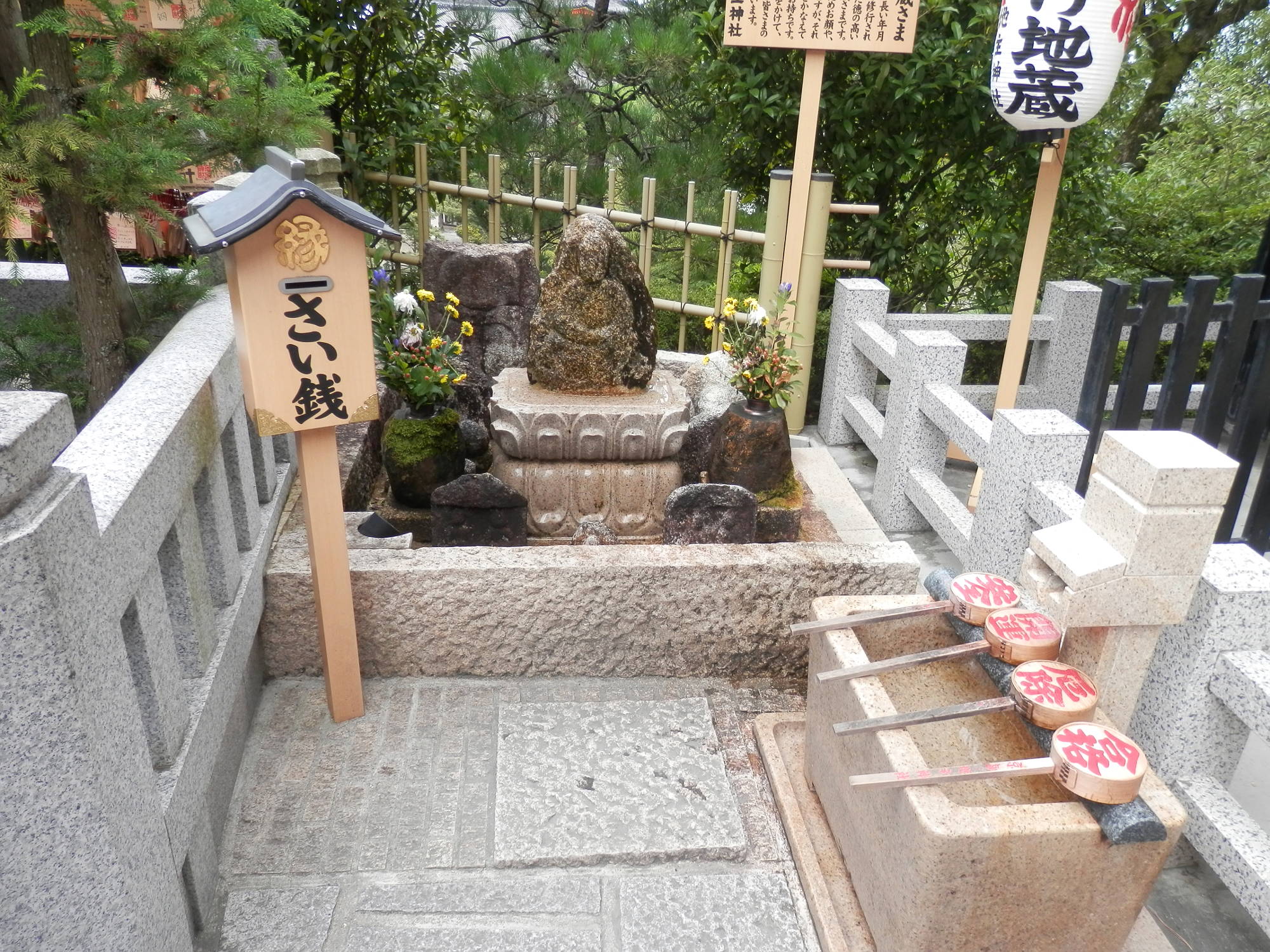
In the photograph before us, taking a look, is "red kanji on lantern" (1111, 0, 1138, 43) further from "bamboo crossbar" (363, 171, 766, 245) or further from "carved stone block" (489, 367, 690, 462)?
"carved stone block" (489, 367, 690, 462)

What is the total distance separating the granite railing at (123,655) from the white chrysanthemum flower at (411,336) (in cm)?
140

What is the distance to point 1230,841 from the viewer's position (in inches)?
101

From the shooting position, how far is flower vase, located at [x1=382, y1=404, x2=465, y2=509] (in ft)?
14.4

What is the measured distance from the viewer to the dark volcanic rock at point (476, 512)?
395 cm

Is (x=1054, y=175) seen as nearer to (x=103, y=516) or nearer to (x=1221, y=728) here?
(x=1221, y=728)

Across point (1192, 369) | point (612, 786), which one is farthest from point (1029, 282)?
point (612, 786)

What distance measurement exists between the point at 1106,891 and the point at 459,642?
2287 mm

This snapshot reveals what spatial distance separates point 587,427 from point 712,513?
2.56 ft

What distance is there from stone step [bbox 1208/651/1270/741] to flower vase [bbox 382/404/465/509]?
3181 mm

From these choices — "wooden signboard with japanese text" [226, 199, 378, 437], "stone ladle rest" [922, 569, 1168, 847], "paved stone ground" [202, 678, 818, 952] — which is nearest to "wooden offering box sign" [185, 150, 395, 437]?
"wooden signboard with japanese text" [226, 199, 378, 437]

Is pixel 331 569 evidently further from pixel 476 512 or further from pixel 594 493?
pixel 594 493

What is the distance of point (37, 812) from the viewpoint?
5.74 feet

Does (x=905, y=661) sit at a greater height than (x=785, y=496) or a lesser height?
A: greater

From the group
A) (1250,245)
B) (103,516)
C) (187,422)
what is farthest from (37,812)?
(1250,245)
